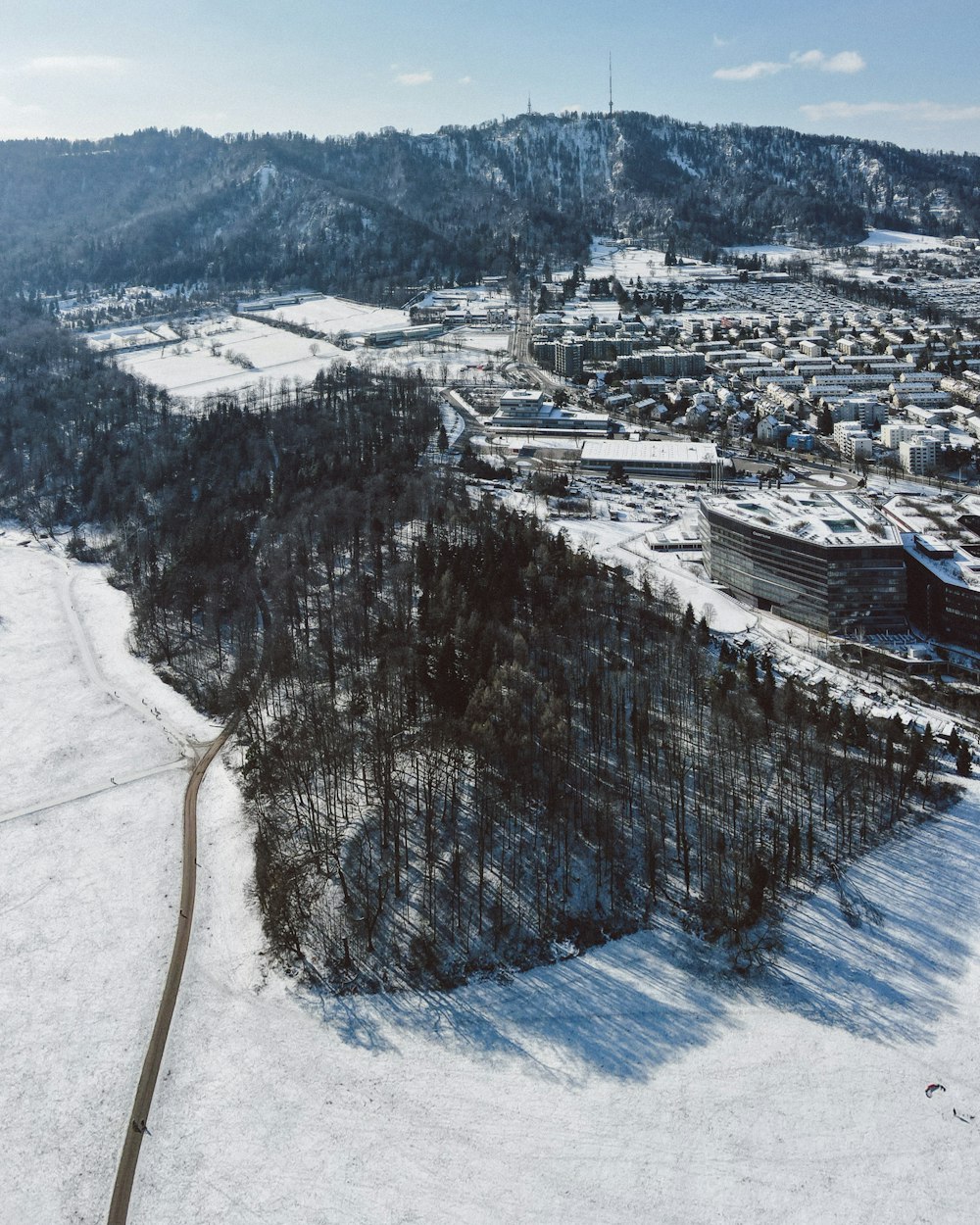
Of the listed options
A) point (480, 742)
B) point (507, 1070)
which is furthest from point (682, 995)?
point (480, 742)

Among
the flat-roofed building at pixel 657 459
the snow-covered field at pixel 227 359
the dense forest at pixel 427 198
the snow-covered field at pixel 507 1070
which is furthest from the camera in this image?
the dense forest at pixel 427 198

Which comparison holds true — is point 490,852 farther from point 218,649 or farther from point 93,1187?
point 218,649

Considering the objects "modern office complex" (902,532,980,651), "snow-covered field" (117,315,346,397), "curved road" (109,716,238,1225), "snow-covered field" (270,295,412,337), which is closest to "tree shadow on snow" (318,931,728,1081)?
"curved road" (109,716,238,1225)

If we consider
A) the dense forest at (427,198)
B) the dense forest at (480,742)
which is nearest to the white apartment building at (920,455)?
the dense forest at (480,742)

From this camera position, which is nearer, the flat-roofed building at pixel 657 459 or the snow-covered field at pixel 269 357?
the flat-roofed building at pixel 657 459

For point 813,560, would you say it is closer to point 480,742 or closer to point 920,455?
point 480,742

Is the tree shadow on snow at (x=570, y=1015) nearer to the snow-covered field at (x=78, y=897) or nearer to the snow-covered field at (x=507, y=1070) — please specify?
the snow-covered field at (x=507, y=1070)

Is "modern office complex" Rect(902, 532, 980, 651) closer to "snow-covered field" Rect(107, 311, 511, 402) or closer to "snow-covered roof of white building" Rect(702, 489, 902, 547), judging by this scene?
"snow-covered roof of white building" Rect(702, 489, 902, 547)
